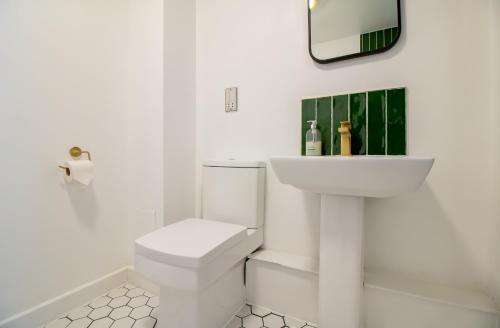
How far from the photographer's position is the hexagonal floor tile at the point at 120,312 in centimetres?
107

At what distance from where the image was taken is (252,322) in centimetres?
106

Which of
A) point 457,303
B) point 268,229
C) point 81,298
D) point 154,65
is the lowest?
point 81,298

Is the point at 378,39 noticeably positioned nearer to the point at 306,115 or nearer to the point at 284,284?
the point at 306,115

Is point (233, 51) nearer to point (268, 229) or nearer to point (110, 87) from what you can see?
point (110, 87)

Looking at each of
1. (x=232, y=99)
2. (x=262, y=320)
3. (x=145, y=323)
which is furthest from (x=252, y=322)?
(x=232, y=99)

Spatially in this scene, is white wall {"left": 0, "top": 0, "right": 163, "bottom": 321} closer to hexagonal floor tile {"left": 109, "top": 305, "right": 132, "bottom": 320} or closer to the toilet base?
hexagonal floor tile {"left": 109, "top": 305, "right": 132, "bottom": 320}

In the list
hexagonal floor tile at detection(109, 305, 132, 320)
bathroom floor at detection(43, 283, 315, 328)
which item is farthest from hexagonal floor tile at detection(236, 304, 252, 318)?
hexagonal floor tile at detection(109, 305, 132, 320)

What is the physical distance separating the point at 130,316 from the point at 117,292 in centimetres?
27

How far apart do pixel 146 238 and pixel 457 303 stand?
3.79 ft

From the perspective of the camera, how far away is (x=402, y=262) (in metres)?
1.01

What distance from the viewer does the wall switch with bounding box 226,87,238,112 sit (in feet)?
4.50

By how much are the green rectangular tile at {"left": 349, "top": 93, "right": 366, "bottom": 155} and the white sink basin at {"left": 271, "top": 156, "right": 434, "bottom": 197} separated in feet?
1.16

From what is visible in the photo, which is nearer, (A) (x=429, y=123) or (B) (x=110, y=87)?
(A) (x=429, y=123)

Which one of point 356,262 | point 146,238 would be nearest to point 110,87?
point 146,238
